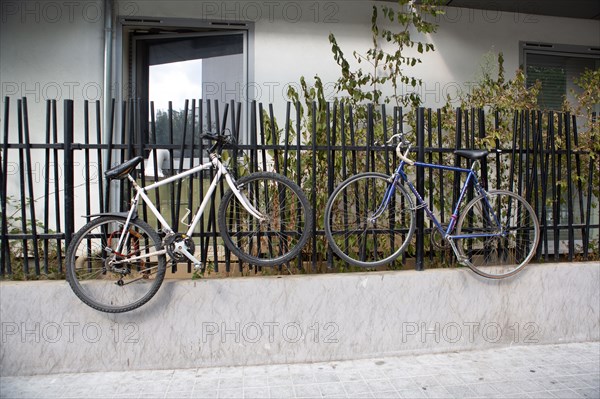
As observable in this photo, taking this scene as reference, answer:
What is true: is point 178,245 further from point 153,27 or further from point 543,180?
point 153,27

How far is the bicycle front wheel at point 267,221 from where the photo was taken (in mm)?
3365

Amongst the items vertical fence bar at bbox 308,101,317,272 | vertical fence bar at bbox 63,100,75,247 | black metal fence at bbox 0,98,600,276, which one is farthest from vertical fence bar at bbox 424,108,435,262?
vertical fence bar at bbox 63,100,75,247

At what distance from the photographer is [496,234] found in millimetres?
3764

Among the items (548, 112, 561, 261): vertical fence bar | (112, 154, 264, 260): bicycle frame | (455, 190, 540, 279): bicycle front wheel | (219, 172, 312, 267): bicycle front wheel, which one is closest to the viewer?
(112, 154, 264, 260): bicycle frame

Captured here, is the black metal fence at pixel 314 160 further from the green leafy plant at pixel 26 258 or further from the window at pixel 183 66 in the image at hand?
the window at pixel 183 66

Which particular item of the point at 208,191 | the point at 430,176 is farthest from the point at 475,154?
the point at 208,191

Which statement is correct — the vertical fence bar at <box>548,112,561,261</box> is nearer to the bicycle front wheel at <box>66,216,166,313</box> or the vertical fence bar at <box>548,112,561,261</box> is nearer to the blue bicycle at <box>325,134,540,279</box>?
the blue bicycle at <box>325,134,540,279</box>

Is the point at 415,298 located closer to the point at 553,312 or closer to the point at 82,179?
the point at 553,312

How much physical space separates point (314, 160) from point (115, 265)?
174 centimetres

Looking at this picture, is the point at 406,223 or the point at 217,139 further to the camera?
the point at 406,223

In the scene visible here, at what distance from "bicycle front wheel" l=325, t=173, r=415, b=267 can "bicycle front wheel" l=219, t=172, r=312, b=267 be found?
300 mm

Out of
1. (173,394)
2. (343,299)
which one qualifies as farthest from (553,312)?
(173,394)

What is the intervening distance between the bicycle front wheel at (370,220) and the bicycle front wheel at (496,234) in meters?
0.47

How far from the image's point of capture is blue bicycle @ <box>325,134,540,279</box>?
3584mm
